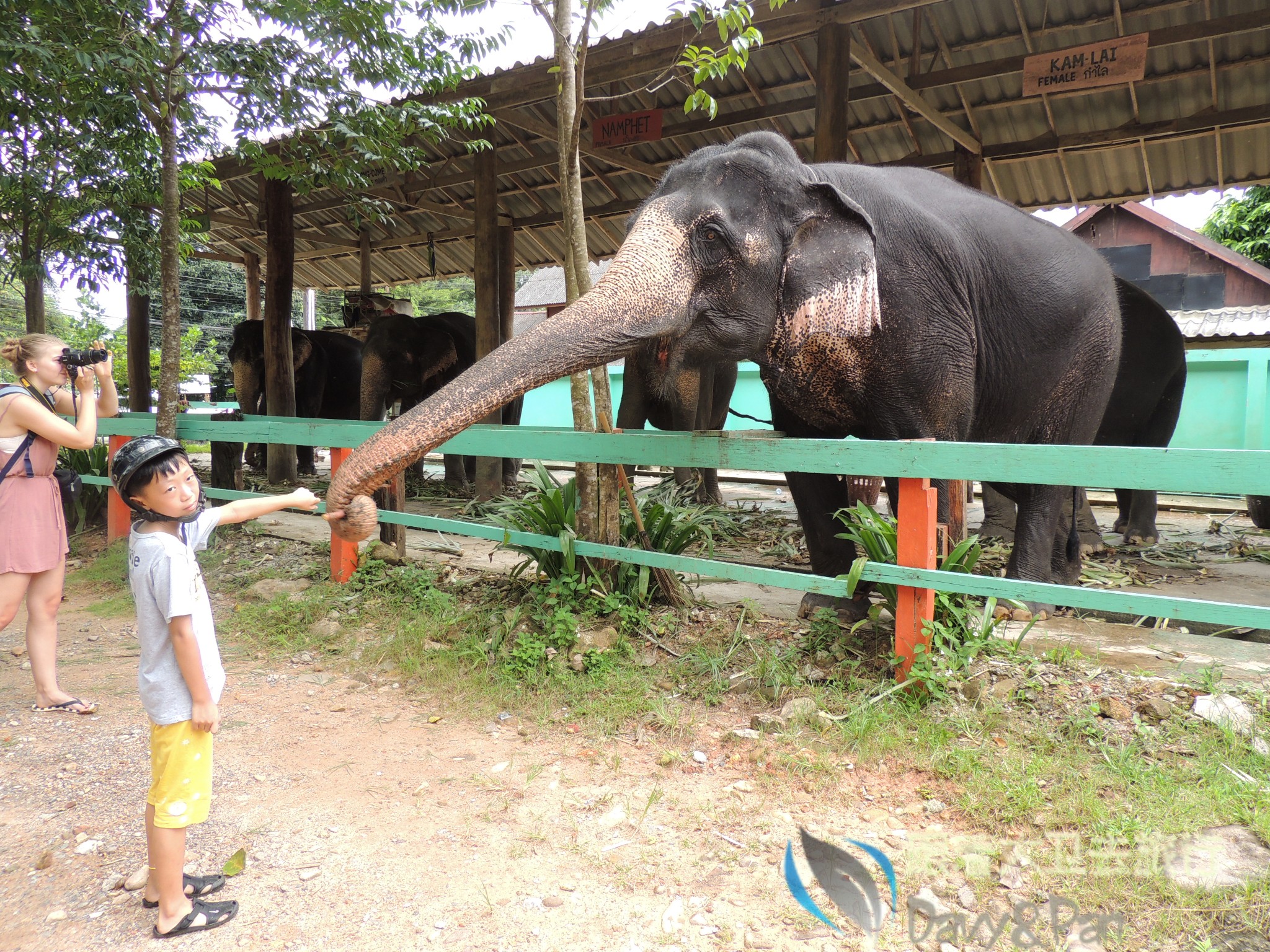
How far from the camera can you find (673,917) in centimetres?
198

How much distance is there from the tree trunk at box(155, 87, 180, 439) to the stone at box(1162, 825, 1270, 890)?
554 cm

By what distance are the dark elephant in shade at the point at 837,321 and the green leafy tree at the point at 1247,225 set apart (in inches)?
659

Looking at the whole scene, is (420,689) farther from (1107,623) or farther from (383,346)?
(383,346)

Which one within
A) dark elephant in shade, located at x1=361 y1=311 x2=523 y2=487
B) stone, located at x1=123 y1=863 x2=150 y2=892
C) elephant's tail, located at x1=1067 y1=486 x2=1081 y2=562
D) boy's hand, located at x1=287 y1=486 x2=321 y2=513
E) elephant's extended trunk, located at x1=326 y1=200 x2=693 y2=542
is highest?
dark elephant in shade, located at x1=361 y1=311 x2=523 y2=487

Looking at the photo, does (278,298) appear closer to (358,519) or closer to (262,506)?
(262,506)

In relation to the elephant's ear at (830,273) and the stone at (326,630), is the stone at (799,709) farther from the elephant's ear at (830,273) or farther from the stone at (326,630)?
the stone at (326,630)

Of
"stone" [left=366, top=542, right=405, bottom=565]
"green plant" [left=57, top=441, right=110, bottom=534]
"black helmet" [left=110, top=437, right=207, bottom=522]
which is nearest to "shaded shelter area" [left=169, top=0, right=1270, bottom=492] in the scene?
"green plant" [left=57, top=441, right=110, bottom=534]

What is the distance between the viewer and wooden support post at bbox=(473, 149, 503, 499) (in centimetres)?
750

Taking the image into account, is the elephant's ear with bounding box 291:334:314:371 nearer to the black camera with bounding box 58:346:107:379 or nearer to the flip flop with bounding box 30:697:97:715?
the black camera with bounding box 58:346:107:379

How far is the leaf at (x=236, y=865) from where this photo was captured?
87.3 inches

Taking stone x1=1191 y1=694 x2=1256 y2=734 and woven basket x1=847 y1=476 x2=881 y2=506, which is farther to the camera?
woven basket x1=847 y1=476 x2=881 y2=506

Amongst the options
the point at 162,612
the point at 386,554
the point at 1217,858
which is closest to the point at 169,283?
the point at 386,554

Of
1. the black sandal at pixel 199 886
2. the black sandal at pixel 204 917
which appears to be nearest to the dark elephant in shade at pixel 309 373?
the black sandal at pixel 199 886

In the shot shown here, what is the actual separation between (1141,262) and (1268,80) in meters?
12.2
